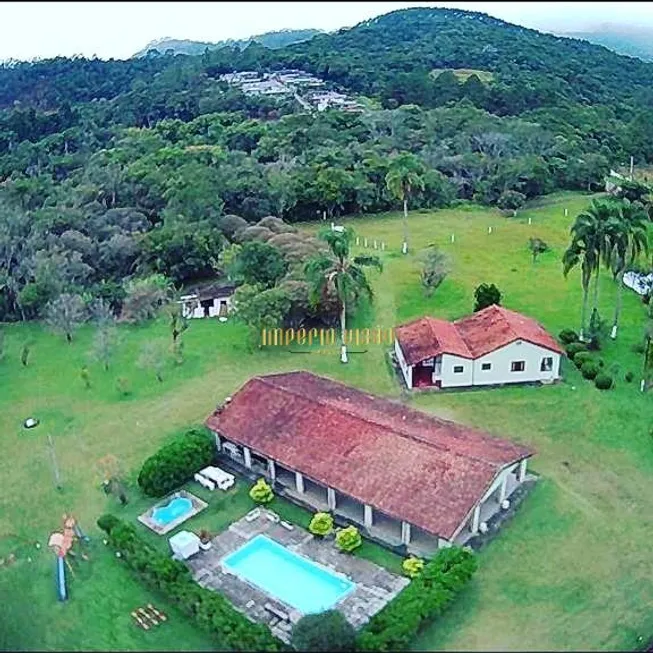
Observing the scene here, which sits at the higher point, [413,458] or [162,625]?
[413,458]

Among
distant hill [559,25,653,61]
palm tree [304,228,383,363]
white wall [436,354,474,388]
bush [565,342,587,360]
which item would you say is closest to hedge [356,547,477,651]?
white wall [436,354,474,388]

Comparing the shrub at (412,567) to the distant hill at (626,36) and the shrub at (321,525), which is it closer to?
the shrub at (321,525)

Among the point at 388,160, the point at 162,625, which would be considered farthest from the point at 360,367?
the point at 388,160

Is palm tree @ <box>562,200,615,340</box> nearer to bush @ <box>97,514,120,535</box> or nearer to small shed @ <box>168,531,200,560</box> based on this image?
small shed @ <box>168,531,200,560</box>

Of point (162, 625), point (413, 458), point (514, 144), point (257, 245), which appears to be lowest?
point (162, 625)

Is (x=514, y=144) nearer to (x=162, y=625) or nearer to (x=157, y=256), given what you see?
(x=157, y=256)

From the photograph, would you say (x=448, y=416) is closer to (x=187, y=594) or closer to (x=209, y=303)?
(x=187, y=594)
